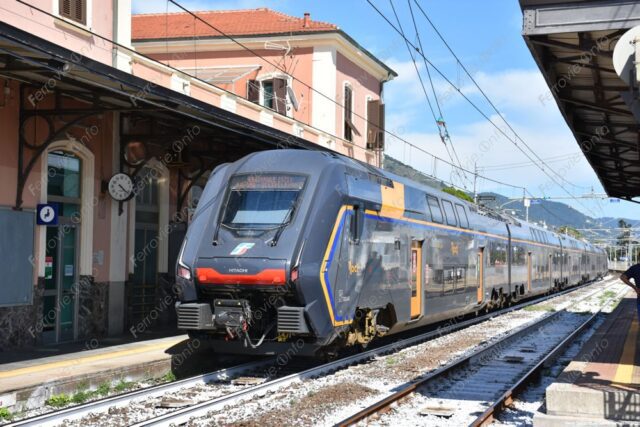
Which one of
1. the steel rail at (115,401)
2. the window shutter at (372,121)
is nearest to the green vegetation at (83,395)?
the steel rail at (115,401)

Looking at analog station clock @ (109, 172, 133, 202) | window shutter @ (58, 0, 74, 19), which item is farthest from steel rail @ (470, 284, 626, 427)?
window shutter @ (58, 0, 74, 19)

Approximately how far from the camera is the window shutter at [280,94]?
87.0 feet

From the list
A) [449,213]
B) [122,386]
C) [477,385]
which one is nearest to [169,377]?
[122,386]

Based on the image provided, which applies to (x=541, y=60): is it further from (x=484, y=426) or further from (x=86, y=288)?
(x=86, y=288)

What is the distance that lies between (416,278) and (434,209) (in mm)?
1901

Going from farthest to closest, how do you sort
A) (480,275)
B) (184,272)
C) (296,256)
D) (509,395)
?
(480,275), (184,272), (296,256), (509,395)

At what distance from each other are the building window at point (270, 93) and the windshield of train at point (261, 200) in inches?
597

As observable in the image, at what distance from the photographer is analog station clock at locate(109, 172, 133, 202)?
14611 mm

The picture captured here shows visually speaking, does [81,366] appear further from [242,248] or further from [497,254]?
[497,254]

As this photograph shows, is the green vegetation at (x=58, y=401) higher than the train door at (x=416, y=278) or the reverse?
the reverse

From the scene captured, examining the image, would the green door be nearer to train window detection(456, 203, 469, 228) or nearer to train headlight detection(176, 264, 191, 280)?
train headlight detection(176, 264, 191, 280)

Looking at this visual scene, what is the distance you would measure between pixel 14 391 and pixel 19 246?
4.17 m

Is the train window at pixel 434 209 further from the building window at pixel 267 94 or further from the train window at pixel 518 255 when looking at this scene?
the building window at pixel 267 94

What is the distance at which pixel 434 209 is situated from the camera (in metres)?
15.6
